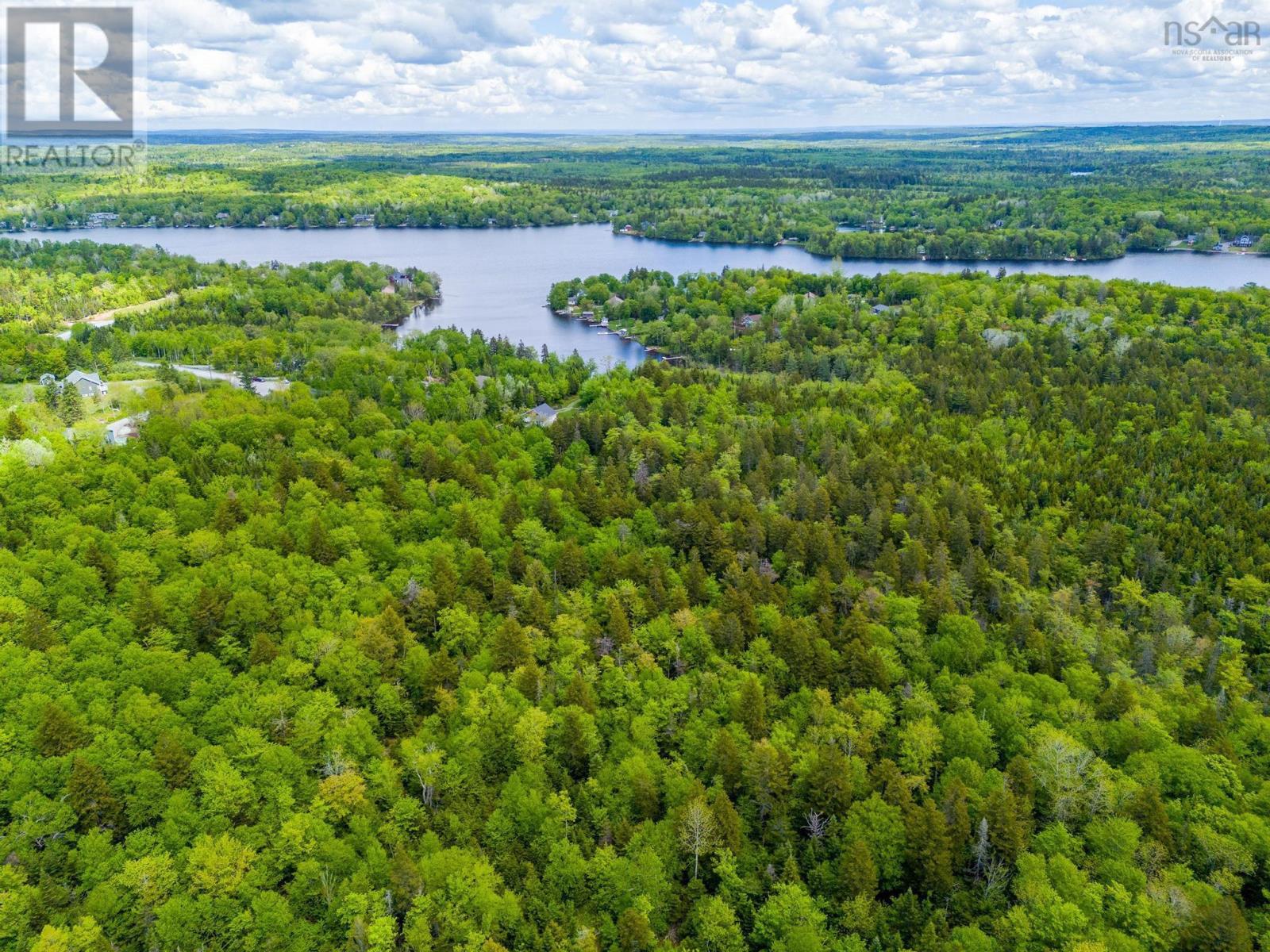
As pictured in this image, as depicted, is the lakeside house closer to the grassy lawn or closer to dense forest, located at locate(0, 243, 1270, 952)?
the grassy lawn

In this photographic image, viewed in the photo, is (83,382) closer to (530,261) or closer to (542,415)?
(542,415)

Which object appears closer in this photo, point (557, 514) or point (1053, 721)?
point (1053, 721)

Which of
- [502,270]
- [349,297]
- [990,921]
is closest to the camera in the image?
[990,921]

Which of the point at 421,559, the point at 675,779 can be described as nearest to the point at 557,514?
the point at 421,559

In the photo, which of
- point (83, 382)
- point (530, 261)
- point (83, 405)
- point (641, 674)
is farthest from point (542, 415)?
point (530, 261)

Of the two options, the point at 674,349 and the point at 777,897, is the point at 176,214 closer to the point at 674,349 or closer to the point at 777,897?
the point at 674,349

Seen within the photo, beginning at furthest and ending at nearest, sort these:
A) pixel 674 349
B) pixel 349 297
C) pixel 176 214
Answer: pixel 176 214 < pixel 349 297 < pixel 674 349
